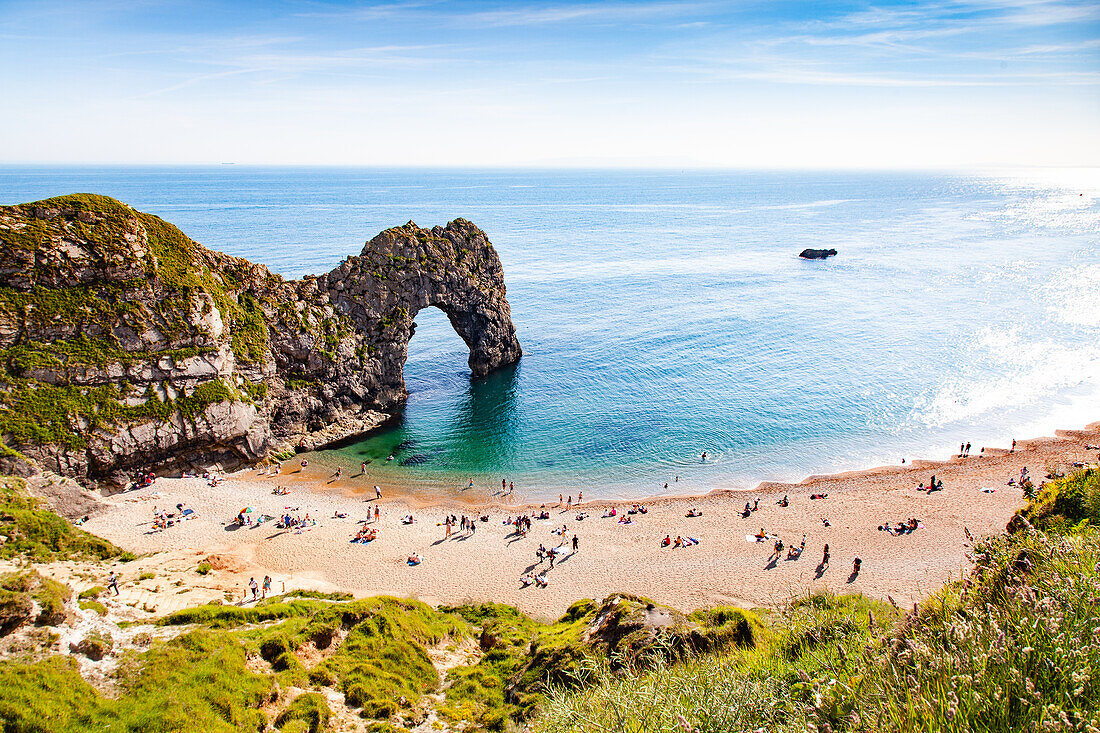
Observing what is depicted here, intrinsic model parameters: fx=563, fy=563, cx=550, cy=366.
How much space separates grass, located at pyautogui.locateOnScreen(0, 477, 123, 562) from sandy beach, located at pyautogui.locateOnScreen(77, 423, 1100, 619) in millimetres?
2563

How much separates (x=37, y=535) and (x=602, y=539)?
30.1 metres

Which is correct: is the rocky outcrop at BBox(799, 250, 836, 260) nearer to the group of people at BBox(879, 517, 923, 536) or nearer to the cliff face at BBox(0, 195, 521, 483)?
the cliff face at BBox(0, 195, 521, 483)

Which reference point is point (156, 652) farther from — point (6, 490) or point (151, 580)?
point (6, 490)

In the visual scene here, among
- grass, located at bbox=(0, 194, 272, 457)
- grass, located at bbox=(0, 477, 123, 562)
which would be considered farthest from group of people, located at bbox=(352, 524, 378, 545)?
grass, located at bbox=(0, 194, 272, 457)

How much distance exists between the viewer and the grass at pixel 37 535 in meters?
25.2

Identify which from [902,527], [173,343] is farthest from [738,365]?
[173,343]

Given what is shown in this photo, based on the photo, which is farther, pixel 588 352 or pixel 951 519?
pixel 588 352

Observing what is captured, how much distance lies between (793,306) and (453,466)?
6634 cm

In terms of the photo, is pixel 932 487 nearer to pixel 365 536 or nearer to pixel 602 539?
pixel 602 539

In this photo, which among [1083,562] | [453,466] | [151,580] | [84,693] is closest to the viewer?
[1083,562]

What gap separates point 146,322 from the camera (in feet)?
134

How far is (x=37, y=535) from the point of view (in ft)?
88.0

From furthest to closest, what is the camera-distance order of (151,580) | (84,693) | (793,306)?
(793,306) → (151,580) → (84,693)

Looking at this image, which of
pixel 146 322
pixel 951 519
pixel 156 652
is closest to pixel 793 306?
pixel 951 519
